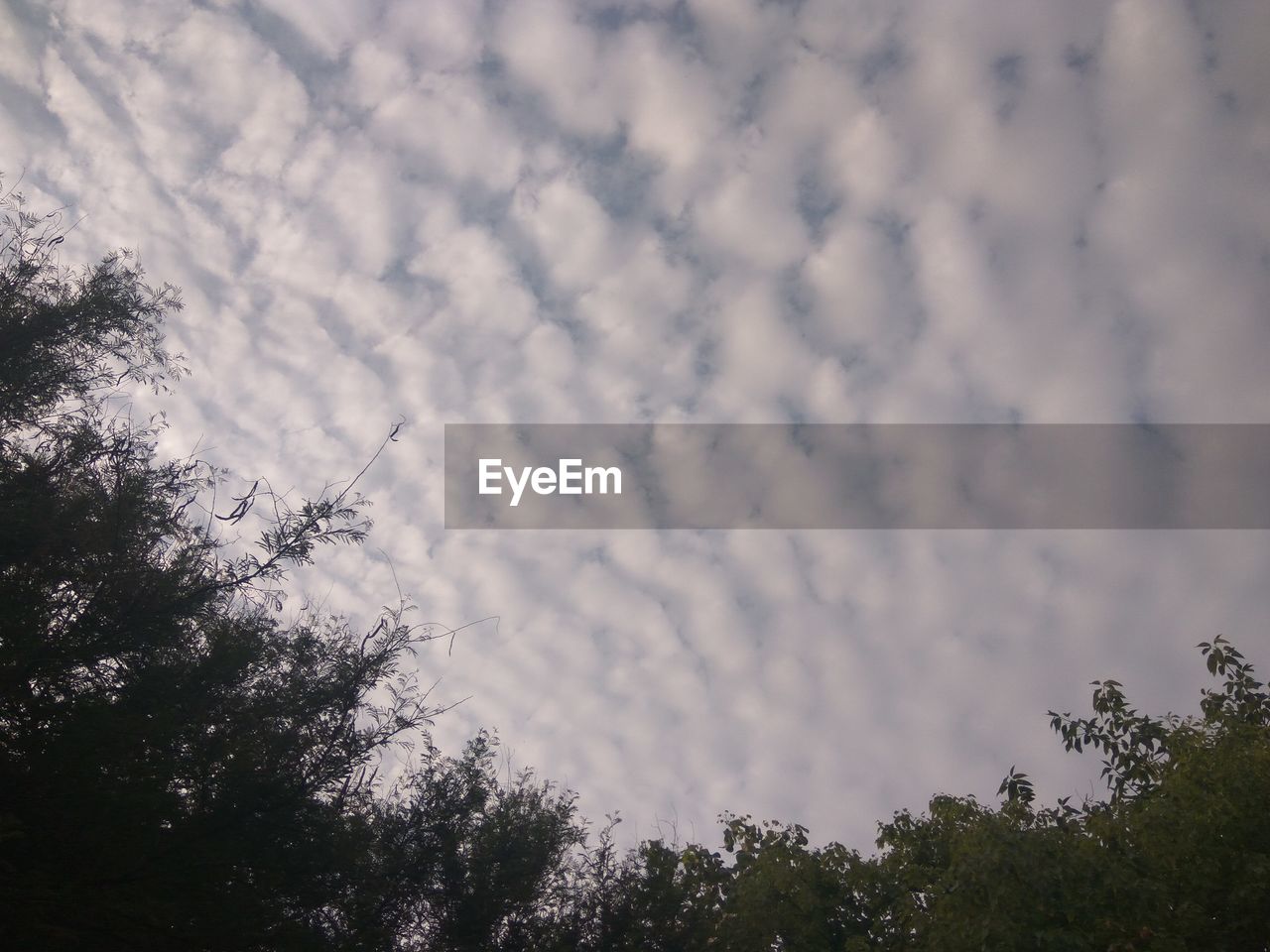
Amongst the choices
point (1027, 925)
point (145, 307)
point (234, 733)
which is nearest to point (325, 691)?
point (234, 733)

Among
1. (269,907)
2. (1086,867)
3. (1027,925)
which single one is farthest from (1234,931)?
(269,907)

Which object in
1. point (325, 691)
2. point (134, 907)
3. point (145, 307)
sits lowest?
point (134, 907)

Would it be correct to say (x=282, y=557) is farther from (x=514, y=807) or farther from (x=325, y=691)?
(x=514, y=807)

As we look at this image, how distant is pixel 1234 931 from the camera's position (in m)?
10.8

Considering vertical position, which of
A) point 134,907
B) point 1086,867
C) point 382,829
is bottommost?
point 134,907

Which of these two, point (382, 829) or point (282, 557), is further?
point (382, 829)

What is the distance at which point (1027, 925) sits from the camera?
36.0ft

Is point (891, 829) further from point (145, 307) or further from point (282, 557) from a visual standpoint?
point (145, 307)

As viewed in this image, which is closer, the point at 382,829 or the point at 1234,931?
the point at 1234,931

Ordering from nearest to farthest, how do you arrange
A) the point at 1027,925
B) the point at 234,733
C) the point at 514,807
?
the point at 234,733 → the point at 1027,925 → the point at 514,807

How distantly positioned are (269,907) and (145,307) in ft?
27.7

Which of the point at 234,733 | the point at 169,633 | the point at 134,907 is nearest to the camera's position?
the point at 134,907

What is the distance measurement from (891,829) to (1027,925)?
7930mm

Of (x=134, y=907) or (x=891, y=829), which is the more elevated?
(x=891, y=829)
